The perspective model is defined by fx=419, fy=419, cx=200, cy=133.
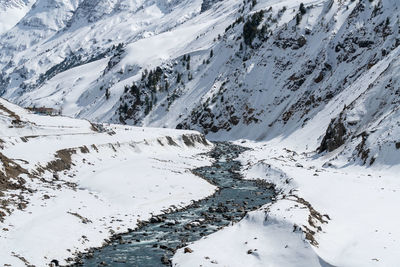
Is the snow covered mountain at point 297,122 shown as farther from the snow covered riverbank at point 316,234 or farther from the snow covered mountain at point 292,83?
the snow covered mountain at point 292,83

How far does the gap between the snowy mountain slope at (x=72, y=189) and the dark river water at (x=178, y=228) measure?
1.30 meters

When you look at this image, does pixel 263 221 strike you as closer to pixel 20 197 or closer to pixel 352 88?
pixel 20 197

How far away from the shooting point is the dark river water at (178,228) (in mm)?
26203

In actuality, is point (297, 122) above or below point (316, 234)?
below

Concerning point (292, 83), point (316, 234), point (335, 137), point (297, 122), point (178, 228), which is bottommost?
point (297, 122)

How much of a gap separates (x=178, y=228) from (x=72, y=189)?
1246 cm

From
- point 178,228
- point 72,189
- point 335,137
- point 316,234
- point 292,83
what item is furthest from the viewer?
point 292,83

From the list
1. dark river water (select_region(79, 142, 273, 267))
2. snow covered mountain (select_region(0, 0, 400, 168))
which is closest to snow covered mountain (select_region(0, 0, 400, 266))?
snow covered mountain (select_region(0, 0, 400, 168))

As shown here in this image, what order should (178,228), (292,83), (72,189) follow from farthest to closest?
(292,83) → (72,189) → (178,228)

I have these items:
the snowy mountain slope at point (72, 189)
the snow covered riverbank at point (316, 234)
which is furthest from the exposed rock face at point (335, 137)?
the snow covered riverbank at point (316, 234)

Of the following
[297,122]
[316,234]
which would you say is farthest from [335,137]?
[316,234]

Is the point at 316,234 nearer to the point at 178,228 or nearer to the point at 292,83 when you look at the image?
the point at 178,228

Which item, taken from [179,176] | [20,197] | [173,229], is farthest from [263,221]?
[179,176]

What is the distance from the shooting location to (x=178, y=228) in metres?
33.2
